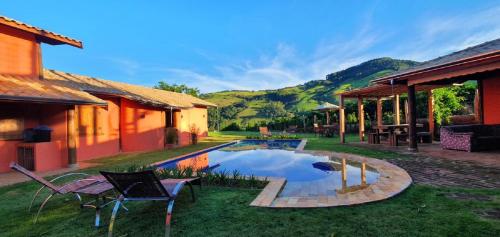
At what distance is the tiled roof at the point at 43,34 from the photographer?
8.50m

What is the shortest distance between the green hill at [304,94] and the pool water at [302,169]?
33600 mm

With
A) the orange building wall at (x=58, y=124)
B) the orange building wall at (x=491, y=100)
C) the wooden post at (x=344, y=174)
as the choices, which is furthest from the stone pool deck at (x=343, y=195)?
the orange building wall at (x=491, y=100)

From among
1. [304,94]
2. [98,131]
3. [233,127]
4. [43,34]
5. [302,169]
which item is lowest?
[302,169]

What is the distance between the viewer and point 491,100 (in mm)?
11430

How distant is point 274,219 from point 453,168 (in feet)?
19.0

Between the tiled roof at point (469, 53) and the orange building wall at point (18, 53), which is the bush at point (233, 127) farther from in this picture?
the orange building wall at point (18, 53)

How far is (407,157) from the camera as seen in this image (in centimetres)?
866

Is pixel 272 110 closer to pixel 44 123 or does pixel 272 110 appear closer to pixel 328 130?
pixel 328 130

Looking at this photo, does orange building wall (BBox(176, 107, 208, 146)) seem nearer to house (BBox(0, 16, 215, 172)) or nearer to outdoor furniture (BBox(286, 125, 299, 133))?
house (BBox(0, 16, 215, 172))

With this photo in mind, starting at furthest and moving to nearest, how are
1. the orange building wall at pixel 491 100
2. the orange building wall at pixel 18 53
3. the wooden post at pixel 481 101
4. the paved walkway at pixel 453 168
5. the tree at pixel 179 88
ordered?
the tree at pixel 179 88 → the wooden post at pixel 481 101 → the orange building wall at pixel 491 100 → the orange building wall at pixel 18 53 → the paved walkway at pixel 453 168

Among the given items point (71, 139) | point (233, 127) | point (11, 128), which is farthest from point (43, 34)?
point (233, 127)

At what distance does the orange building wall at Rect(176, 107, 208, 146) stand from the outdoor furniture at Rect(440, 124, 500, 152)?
13.6 metres

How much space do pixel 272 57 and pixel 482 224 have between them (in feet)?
138

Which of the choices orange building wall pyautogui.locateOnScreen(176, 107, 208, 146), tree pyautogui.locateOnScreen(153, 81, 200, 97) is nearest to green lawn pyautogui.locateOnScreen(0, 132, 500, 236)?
orange building wall pyautogui.locateOnScreen(176, 107, 208, 146)
